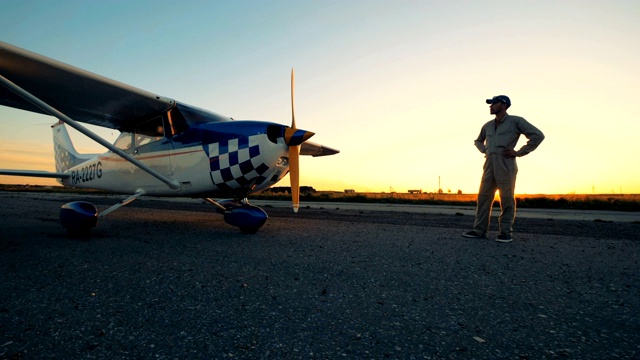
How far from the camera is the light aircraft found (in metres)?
4.45

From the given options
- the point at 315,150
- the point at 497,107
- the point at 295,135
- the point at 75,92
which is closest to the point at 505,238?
the point at 497,107

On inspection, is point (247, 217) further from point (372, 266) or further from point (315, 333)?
point (315, 333)

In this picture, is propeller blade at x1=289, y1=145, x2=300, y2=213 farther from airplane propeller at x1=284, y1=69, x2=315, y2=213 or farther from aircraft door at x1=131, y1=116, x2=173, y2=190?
aircraft door at x1=131, y1=116, x2=173, y2=190

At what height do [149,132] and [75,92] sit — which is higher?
[75,92]

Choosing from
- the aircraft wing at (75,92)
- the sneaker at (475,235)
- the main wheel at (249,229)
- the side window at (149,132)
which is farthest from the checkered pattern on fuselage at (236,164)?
the sneaker at (475,235)

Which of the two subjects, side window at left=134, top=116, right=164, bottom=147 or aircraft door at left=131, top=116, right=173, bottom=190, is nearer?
aircraft door at left=131, top=116, right=173, bottom=190

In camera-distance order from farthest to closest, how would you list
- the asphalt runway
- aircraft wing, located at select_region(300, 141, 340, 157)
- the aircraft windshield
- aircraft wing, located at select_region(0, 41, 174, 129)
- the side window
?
aircraft wing, located at select_region(300, 141, 340, 157), the side window, the aircraft windshield, aircraft wing, located at select_region(0, 41, 174, 129), the asphalt runway

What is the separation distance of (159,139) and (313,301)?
16.6 feet

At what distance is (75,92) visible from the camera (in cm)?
514

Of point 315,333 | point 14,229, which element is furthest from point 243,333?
point 14,229

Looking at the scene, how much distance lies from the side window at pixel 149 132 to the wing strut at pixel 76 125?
3.23 feet

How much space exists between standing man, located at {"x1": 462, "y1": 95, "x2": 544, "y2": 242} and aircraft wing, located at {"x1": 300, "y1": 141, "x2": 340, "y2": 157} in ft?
14.3

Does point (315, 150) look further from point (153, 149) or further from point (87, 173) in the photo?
point (87, 173)

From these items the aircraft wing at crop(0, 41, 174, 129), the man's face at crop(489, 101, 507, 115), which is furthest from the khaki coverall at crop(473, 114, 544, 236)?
the aircraft wing at crop(0, 41, 174, 129)
